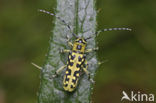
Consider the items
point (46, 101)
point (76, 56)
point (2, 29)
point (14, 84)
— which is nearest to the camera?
point (46, 101)

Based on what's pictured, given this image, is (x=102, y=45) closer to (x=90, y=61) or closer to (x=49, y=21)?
(x=49, y=21)

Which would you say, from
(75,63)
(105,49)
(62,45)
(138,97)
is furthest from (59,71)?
(138,97)

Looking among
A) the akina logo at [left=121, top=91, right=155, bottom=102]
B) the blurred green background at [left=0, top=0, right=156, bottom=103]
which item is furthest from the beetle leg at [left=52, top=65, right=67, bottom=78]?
the akina logo at [left=121, top=91, right=155, bottom=102]

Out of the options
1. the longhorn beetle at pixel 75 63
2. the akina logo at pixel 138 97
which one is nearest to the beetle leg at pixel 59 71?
the longhorn beetle at pixel 75 63

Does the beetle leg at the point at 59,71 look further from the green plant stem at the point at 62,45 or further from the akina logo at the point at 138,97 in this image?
the akina logo at the point at 138,97

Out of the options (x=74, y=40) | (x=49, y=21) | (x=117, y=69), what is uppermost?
(x=49, y=21)

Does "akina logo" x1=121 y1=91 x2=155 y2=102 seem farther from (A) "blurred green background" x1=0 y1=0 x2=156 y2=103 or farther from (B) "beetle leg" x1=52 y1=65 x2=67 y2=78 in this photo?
(B) "beetle leg" x1=52 y1=65 x2=67 y2=78

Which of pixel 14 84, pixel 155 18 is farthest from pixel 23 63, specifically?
pixel 155 18
